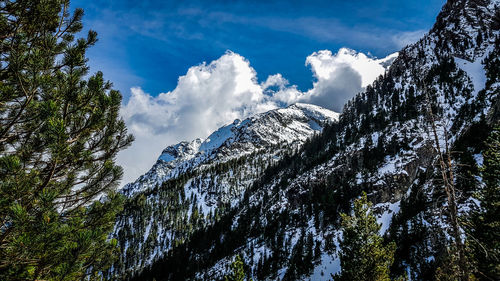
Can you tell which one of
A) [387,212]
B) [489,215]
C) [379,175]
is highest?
[379,175]

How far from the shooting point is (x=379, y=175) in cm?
9500

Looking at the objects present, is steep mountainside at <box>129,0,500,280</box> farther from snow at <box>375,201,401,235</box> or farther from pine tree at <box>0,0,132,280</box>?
pine tree at <box>0,0,132,280</box>

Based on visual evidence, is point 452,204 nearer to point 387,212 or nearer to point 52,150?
point 52,150

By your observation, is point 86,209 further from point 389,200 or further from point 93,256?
point 389,200

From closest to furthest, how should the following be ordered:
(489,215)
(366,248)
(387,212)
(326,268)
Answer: (366,248), (489,215), (326,268), (387,212)

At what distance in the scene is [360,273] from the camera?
15.9 m

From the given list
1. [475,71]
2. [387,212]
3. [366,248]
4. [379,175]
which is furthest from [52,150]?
[475,71]

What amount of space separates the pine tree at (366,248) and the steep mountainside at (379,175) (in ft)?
130

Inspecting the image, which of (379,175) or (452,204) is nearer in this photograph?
(452,204)

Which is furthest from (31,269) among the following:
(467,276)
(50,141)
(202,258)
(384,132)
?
(384,132)

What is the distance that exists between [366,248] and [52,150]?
1743 centimetres

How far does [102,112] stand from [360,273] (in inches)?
691

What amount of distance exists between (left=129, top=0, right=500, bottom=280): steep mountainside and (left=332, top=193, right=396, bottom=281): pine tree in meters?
39.7

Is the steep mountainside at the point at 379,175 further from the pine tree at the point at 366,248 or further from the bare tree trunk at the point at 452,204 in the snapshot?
the bare tree trunk at the point at 452,204
